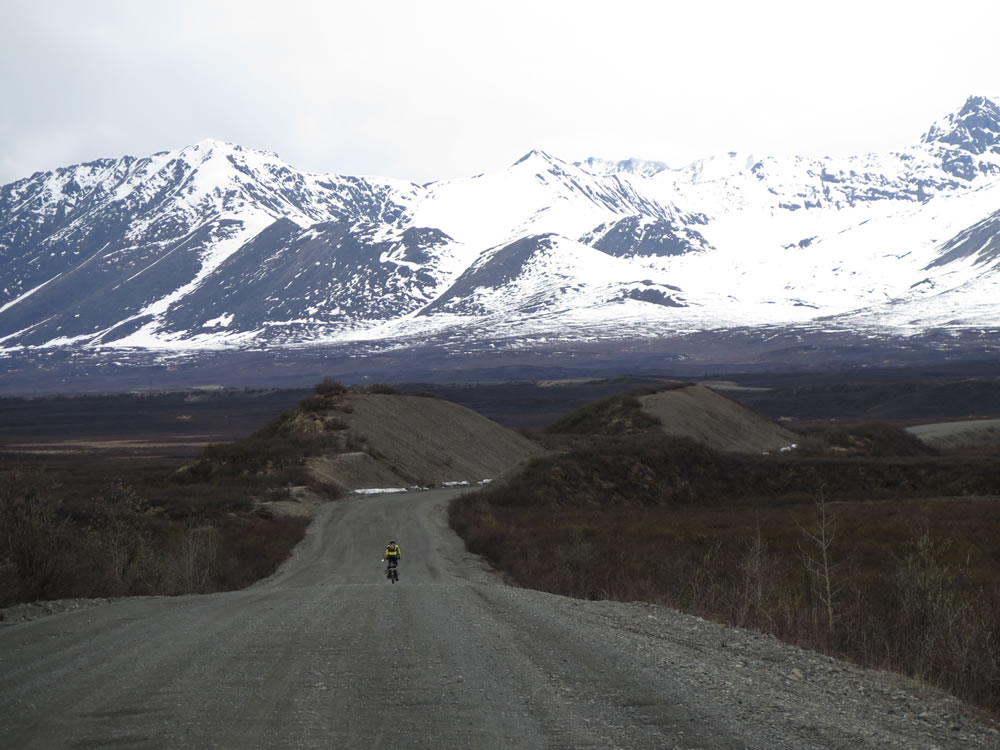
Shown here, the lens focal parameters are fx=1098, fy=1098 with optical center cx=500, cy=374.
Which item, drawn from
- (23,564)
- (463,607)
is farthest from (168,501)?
(463,607)

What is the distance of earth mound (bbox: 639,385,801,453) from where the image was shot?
8516cm

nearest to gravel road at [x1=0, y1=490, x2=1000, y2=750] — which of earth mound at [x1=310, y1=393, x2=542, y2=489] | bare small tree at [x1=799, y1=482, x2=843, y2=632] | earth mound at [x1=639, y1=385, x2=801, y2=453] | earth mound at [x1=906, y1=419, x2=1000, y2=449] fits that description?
bare small tree at [x1=799, y1=482, x2=843, y2=632]

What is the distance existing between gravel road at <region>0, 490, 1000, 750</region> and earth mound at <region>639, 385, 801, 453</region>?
67807 millimetres

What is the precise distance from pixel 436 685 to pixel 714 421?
81076mm

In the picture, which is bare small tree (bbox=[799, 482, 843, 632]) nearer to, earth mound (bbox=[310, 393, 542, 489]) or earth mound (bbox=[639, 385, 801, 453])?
earth mound (bbox=[310, 393, 542, 489])

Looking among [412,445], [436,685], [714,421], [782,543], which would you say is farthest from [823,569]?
[714,421]

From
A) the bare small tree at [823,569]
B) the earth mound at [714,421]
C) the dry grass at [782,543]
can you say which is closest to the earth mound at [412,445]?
the dry grass at [782,543]

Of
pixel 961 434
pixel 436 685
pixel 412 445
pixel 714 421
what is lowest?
pixel 961 434

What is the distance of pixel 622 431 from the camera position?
8438 cm

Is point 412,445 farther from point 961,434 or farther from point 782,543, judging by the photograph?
point 961,434

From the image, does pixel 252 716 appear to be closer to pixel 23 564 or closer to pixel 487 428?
pixel 23 564

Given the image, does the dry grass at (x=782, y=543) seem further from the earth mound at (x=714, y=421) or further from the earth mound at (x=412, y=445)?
the earth mound at (x=714, y=421)

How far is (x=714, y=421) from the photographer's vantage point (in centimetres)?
9012

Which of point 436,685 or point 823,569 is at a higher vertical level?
point 436,685
